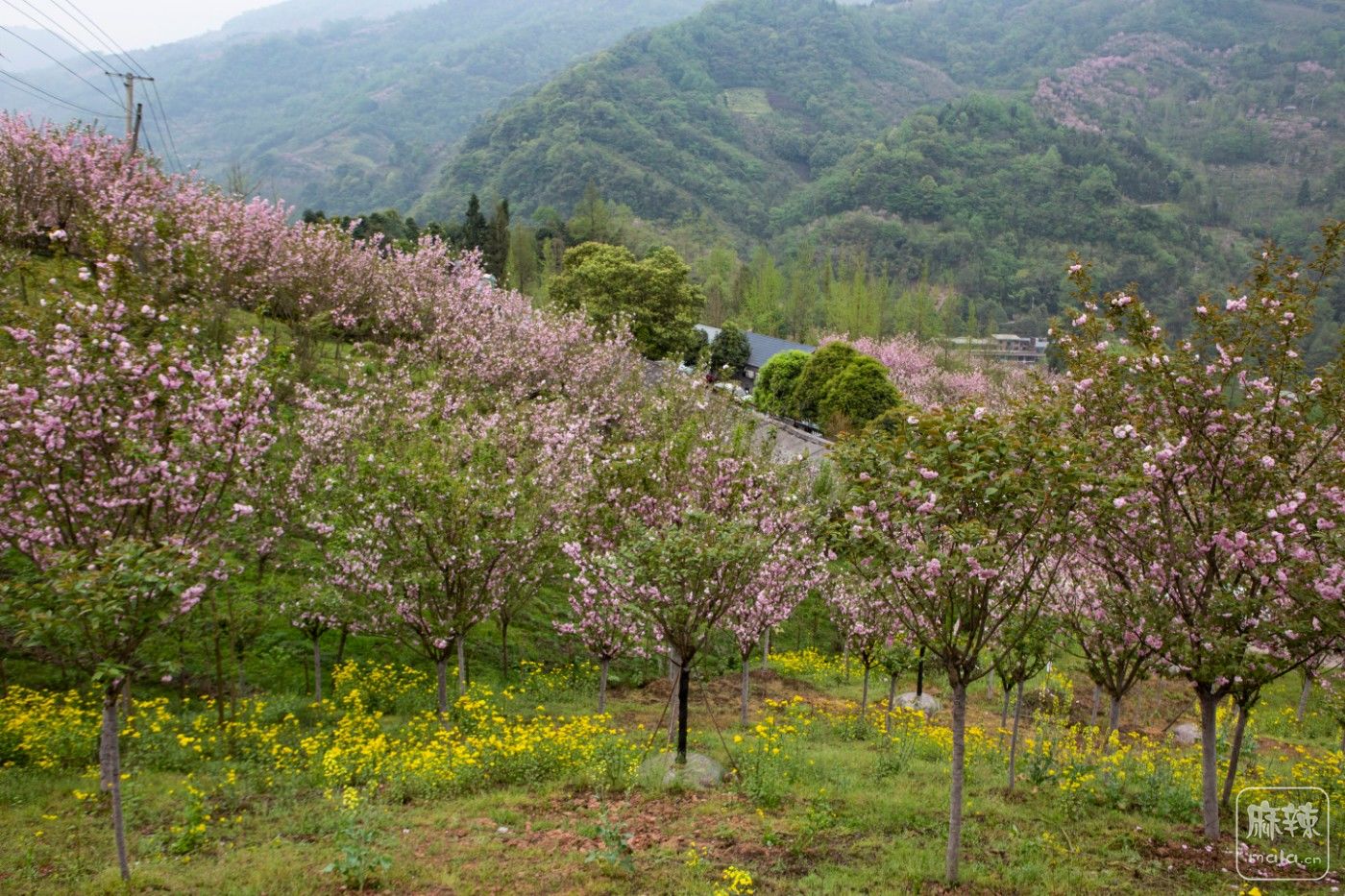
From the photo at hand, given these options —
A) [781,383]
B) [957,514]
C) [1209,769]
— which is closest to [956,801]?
[957,514]

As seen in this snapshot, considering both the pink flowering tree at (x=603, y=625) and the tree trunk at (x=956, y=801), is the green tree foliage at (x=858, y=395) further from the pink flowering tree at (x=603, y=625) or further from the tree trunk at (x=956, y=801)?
the tree trunk at (x=956, y=801)

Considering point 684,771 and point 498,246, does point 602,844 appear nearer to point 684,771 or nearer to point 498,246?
point 684,771

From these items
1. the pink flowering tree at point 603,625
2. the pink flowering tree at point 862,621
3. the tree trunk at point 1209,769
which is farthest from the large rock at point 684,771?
the tree trunk at point 1209,769

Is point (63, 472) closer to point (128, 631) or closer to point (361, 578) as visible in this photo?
point (128, 631)

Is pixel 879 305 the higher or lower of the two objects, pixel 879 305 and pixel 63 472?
the higher

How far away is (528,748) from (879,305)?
74.4 m

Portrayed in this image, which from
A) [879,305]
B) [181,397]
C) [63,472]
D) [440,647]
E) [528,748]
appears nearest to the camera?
[63,472]

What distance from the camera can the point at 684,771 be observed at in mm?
11164

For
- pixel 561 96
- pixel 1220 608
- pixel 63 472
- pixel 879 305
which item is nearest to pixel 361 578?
pixel 63 472

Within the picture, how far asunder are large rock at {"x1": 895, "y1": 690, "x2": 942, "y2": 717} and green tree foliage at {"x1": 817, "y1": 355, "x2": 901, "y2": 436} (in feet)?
77.2

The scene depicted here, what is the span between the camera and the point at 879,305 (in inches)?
3164

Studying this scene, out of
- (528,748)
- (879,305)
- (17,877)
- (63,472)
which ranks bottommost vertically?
(17,877)

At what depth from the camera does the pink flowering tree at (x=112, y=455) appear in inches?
298
